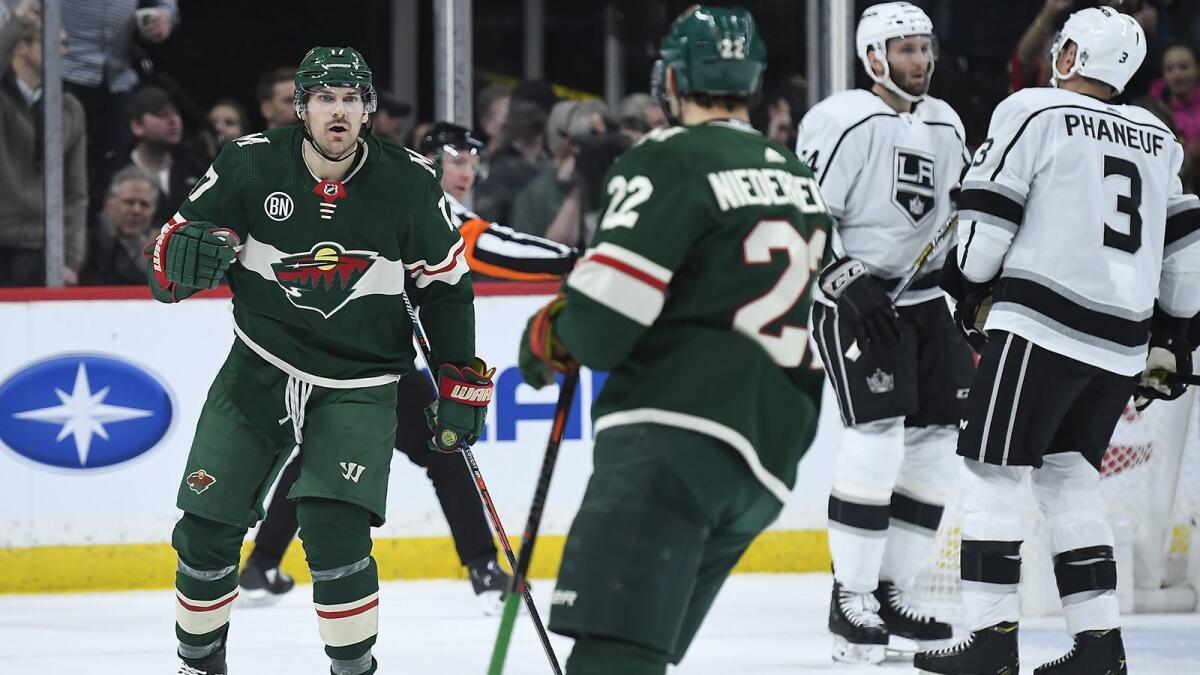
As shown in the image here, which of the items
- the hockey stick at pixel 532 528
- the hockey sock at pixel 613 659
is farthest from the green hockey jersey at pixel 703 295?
the hockey sock at pixel 613 659

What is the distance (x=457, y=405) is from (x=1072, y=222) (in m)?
1.27

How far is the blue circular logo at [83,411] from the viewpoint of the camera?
5.13 meters

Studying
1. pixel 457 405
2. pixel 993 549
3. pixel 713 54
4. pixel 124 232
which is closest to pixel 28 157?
pixel 124 232

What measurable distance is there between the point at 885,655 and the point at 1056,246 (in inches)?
45.4

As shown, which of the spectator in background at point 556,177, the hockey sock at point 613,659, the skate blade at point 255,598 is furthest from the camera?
the spectator in background at point 556,177

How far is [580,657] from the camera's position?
2242mm

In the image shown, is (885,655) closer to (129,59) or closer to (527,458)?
(527,458)

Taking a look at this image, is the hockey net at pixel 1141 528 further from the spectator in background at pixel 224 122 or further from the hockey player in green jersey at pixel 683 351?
the spectator in background at pixel 224 122

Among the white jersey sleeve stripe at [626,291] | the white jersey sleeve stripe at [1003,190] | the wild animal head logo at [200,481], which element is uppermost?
the white jersey sleeve stripe at [626,291]

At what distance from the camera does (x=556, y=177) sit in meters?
5.98

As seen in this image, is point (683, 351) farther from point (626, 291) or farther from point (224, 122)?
point (224, 122)

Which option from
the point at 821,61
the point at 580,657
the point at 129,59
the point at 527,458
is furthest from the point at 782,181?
the point at 129,59

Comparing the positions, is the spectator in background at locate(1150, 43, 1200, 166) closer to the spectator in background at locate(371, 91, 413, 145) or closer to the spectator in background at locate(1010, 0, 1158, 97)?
the spectator in background at locate(1010, 0, 1158, 97)

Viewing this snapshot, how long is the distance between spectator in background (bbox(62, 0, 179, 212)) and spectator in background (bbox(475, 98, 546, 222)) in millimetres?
1224
